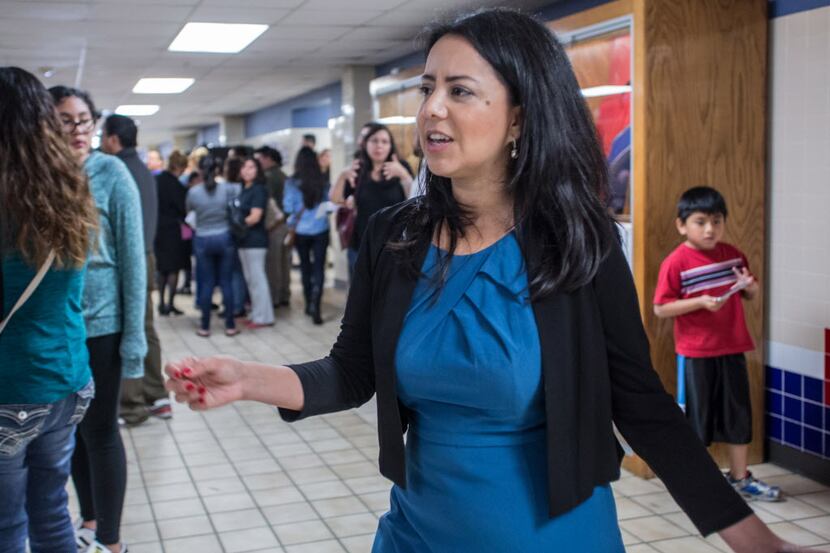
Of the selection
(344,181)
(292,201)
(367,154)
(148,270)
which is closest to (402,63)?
(292,201)

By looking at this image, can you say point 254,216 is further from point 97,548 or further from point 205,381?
point 205,381

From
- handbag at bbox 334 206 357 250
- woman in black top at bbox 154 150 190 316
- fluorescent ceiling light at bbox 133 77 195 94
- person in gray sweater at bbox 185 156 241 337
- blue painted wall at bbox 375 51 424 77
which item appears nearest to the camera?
handbag at bbox 334 206 357 250

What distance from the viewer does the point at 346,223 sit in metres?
6.96

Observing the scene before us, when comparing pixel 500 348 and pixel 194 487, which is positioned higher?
pixel 500 348

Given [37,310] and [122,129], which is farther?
[122,129]

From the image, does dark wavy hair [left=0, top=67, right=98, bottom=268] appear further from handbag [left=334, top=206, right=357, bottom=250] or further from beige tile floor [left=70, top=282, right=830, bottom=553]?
handbag [left=334, top=206, right=357, bottom=250]

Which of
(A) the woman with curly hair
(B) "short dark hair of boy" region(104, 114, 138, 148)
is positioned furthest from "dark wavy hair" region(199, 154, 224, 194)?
(A) the woman with curly hair

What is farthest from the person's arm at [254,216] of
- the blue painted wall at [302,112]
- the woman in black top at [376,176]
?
the blue painted wall at [302,112]

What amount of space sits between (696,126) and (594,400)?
11.1 ft

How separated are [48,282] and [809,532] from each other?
3103 millimetres

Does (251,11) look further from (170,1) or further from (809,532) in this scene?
(809,532)

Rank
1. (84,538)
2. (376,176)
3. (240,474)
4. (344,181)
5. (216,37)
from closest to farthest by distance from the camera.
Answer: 1. (84,538)
2. (240,474)
3. (376,176)
4. (344,181)
5. (216,37)

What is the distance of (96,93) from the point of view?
1375 centimetres

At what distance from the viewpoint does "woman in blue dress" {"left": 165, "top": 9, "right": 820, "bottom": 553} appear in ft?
4.64
